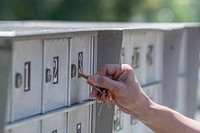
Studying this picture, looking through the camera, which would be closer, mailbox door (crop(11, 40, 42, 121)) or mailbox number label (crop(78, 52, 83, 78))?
mailbox door (crop(11, 40, 42, 121))

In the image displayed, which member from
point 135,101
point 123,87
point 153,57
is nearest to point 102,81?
point 123,87

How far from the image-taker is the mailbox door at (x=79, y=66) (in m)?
3.42

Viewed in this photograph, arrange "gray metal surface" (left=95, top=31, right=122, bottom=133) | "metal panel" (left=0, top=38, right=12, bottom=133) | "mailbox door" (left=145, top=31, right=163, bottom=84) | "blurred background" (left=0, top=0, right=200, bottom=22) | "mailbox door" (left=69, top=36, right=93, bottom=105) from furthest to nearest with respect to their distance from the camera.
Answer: "blurred background" (left=0, top=0, right=200, bottom=22), "mailbox door" (left=145, top=31, right=163, bottom=84), "gray metal surface" (left=95, top=31, right=122, bottom=133), "mailbox door" (left=69, top=36, right=93, bottom=105), "metal panel" (left=0, top=38, right=12, bottom=133)

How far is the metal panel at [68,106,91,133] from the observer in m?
3.45

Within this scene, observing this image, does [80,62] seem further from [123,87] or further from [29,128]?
[29,128]

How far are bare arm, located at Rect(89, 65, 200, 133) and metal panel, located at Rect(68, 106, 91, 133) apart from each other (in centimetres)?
17

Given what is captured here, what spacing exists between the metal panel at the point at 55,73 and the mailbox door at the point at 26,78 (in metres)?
0.07

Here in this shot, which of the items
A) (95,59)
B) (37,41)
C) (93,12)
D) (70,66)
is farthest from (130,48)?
(93,12)

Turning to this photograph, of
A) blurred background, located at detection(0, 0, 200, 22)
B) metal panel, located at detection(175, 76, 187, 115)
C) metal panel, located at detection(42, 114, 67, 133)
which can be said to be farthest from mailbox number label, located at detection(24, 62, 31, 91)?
blurred background, located at detection(0, 0, 200, 22)

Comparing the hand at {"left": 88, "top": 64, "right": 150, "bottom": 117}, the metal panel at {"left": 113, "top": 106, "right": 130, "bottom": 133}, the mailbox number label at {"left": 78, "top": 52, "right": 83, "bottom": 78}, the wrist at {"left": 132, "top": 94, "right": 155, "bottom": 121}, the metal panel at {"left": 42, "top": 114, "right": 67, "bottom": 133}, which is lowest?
the metal panel at {"left": 113, "top": 106, "right": 130, "bottom": 133}

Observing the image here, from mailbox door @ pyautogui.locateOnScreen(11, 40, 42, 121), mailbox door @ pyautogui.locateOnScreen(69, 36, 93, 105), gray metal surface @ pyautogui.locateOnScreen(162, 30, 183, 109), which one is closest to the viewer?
mailbox door @ pyautogui.locateOnScreen(11, 40, 42, 121)

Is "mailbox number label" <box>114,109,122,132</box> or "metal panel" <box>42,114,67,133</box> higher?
"metal panel" <box>42,114,67,133</box>

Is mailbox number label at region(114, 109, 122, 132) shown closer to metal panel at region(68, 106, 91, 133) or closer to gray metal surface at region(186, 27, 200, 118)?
metal panel at region(68, 106, 91, 133)

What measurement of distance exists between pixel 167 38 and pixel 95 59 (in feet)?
5.08
